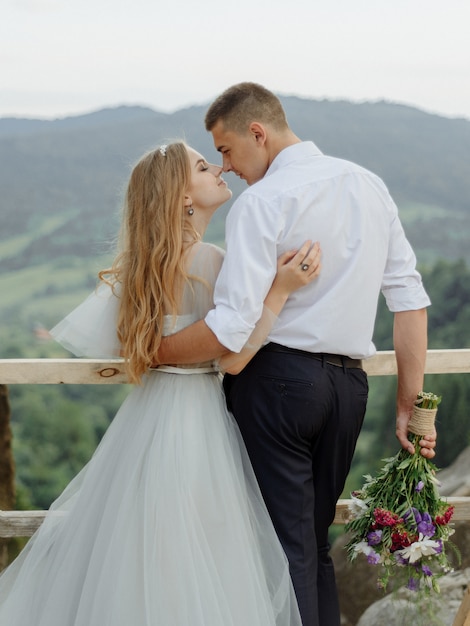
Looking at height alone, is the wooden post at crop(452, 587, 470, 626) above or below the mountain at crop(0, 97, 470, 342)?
above

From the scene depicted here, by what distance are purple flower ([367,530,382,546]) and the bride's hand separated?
0.80 metres

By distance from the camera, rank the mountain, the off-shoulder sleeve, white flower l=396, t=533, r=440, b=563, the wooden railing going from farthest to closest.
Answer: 1. the mountain
2. the wooden railing
3. the off-shoulder sleeve
4. white flower l=396, t=533, r=440, b=563

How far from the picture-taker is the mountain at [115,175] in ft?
124

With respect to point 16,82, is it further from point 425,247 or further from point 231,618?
point 231,618

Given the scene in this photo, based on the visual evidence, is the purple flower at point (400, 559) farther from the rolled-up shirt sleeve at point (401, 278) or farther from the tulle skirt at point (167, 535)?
the rolled-up shirt sleeve at point (401, 278)

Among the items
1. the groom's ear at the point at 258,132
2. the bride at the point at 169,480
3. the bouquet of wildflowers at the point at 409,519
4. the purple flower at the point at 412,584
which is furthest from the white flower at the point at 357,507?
the groom's ear at the point at 258,132

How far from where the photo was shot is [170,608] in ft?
7.35

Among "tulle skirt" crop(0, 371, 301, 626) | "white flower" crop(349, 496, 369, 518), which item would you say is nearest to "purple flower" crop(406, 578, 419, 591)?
"white flower" crop(349, 496, 369, 518)

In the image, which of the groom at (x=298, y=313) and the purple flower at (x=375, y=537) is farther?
the purple flower at (x=375, y=537)

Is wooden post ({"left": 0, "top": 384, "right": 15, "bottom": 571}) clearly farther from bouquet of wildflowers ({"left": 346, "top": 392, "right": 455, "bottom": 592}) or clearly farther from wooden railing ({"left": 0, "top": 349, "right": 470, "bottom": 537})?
bouquet of wildflowers ({"left": 346, "top": 392, "right": 455, "bottom": 592})

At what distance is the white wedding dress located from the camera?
226 cm

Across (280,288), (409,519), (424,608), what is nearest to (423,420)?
(409,519)

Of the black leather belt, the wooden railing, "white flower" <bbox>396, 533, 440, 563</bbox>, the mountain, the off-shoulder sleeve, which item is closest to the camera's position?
Answer: the black leather belt

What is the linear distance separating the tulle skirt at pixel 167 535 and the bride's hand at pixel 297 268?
0.43 m
